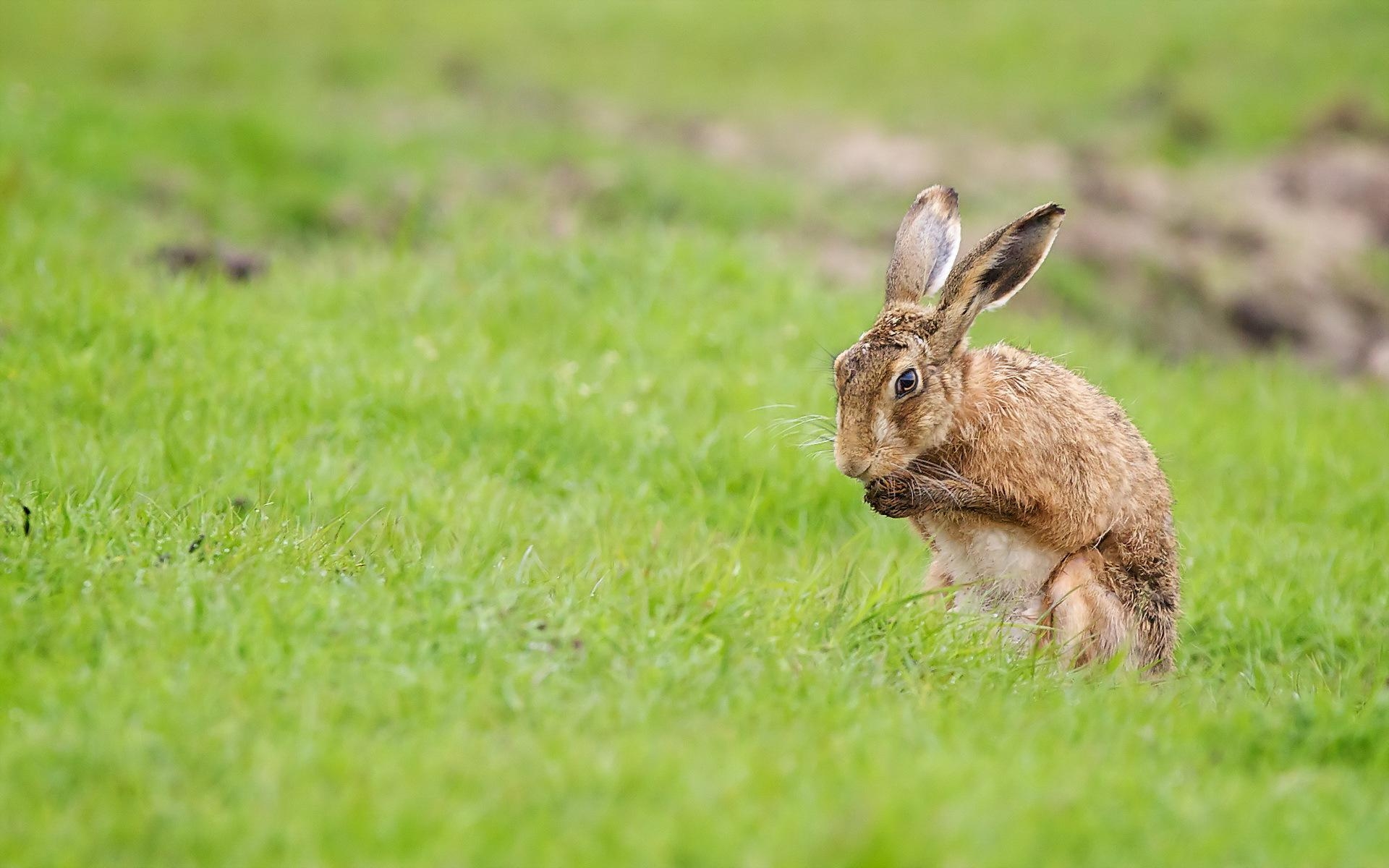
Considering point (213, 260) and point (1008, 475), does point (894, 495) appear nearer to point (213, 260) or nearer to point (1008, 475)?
point (1008, 475)

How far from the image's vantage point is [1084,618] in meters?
4.91

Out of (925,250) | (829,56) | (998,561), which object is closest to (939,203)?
(925,250)

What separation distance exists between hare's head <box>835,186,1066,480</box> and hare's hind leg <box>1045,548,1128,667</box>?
0.71 metres

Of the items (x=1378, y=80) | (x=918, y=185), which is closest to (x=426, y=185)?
(x=918, y=185)

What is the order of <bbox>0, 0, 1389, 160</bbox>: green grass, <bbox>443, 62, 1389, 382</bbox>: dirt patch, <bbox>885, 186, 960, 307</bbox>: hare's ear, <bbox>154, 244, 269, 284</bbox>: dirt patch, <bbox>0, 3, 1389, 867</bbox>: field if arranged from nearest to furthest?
<bbox>0, 3, 1389, 867</bbox>: field → <bbox>885, 186, 960, 307</bbox>: hare's ear → <bbox>154, 244, 269, 284</bbox>: dirt patch → <bbox>443, 62, 1389, 382</bbox>: dirt patch → <bbox>0, 0, 1389, 160</bbox>: green grass

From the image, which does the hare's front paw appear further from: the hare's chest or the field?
the field

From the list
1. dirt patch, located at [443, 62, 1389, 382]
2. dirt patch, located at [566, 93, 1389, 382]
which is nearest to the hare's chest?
dirt patch, located at [443, 62, 1389, 382]

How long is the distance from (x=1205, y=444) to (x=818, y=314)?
8.06ft

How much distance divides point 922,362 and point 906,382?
4.3 inches

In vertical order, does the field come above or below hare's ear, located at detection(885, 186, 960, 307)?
below

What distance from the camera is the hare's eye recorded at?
5.08 m

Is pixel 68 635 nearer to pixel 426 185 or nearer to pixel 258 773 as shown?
pixel 258 773

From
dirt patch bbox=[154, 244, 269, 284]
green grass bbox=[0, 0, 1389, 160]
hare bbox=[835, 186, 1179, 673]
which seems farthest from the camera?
green grass bbox=[0, 0, 1389, 160]

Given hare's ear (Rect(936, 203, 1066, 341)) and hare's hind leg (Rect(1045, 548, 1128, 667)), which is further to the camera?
hare's ear (Rect(936, 203, 1066, 341))
